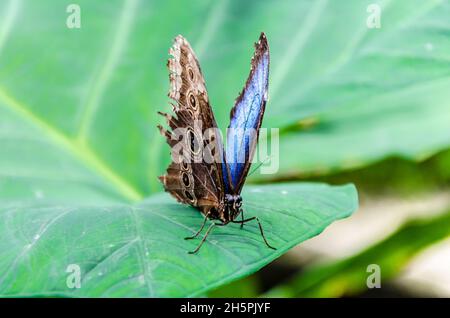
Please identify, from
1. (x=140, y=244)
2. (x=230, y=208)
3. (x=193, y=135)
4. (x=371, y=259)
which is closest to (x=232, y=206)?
(x=230, y=208)

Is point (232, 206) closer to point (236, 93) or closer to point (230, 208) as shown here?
point (230, 208)

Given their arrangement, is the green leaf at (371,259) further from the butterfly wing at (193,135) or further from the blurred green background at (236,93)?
the butterfly wing at (193,135)

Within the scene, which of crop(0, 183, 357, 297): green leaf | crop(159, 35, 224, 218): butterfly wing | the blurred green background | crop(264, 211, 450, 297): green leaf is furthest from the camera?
crop(264, 211, 450, 297): green leaf

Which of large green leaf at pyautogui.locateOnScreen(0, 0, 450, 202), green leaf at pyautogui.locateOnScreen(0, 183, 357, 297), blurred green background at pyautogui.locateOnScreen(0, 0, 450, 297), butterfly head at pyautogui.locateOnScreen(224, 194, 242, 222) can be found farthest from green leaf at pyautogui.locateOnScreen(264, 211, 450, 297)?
butterfly head at pyautogui.locateOnScreen(224, 194, 242, 222)

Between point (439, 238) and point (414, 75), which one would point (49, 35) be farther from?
point (439, 238)

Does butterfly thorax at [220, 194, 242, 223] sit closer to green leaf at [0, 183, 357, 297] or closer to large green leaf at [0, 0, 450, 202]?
green leaf at [0, 183, 357, 297]

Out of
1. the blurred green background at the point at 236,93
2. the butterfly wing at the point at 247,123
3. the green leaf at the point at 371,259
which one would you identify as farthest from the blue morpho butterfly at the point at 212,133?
the green leaf at the point at 371,259

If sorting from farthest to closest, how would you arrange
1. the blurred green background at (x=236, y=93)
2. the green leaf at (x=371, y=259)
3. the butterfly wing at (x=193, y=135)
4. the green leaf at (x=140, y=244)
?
1. the green leaf at (x=371, y=259)
2. the blurred green background at (x=236, y=93)
3. the butterfly wing at (x=193, y=135)
4. the green leaf at (x=140, y=244)
